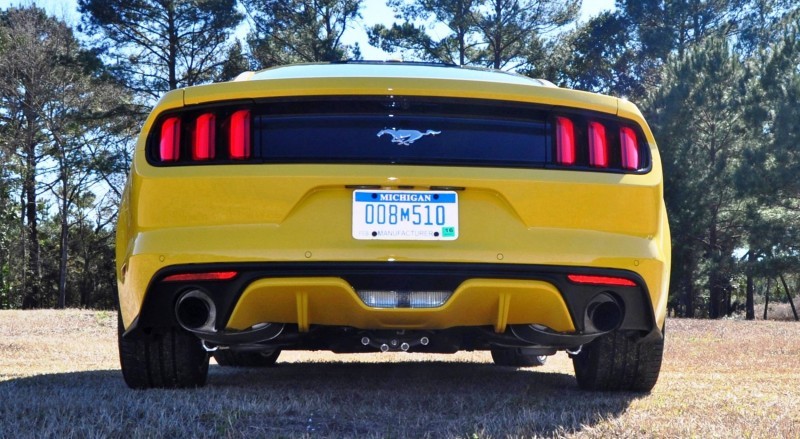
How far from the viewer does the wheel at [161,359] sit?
398cm

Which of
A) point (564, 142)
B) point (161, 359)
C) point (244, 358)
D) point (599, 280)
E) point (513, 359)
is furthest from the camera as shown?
point (513, 359)

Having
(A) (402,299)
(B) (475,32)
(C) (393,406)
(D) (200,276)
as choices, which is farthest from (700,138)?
(D) (200,276)

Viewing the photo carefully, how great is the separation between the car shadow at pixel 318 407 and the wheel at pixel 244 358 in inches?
34.4

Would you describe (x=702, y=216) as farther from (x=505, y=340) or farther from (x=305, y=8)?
(x=505, y=340)

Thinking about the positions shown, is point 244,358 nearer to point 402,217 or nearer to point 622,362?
point 622,362

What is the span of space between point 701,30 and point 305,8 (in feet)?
46.1

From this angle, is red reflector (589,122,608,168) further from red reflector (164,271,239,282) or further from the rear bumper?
red reflector (164,271,239,282)

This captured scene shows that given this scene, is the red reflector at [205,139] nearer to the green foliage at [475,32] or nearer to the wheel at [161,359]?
the wheel at [161,359]

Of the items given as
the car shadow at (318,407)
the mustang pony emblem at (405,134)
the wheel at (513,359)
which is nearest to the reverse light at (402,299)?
the car shadow at (318,407)

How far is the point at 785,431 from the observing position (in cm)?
321

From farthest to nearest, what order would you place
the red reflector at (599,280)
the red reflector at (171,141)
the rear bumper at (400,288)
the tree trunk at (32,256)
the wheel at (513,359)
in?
the tree trunk at (32,256), the wheel at (513,359), the red reflector at (171,141), the red reflector at (599,280), the rear bumper at (400,288)

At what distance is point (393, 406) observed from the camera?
371 cm

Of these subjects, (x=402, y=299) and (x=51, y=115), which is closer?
(x=402, y=299)

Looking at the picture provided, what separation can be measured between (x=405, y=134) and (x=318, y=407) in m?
1.10
